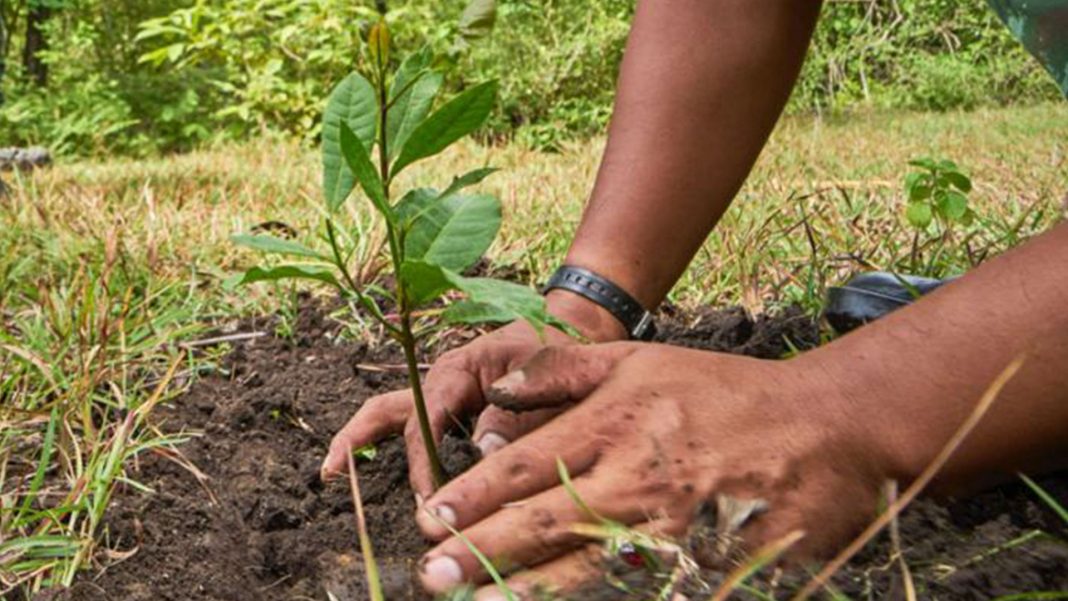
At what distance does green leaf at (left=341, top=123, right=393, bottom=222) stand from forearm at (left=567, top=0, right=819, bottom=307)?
0.56 metres

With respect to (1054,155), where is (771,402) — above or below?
above

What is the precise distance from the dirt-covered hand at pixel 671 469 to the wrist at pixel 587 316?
401 millimetres

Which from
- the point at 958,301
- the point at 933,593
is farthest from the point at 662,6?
the point at 933,593

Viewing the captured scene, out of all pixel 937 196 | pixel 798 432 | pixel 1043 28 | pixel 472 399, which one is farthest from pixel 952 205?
pixel 798 432

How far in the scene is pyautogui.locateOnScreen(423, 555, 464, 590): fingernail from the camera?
101 centimetres

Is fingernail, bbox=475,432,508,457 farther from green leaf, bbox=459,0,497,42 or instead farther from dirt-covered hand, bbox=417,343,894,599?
green leaf, bbox=459,0,497,42

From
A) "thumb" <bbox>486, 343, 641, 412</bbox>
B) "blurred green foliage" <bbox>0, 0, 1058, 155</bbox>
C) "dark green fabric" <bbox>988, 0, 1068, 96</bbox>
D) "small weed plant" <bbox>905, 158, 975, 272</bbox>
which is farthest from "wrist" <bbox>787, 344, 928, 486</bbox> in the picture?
"blurred green foliage" <bbox>0, 0, 1058, 155</bbox>

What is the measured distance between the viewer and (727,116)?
67.4 inches

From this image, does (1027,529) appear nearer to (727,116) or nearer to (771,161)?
(727,116)

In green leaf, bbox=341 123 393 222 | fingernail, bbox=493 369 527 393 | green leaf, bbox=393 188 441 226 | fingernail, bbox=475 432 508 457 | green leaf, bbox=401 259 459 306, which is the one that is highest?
green leaf, bbox=341 123 393 222

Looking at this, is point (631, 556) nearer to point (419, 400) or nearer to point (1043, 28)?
point (419, 400)

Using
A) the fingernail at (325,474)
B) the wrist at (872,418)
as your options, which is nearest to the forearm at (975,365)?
the wrist at (872,418)

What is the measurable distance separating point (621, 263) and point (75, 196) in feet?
8.19

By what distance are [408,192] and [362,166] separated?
0.34 ft
